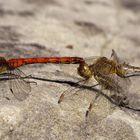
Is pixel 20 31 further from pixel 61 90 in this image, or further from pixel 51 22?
pixel 61 90

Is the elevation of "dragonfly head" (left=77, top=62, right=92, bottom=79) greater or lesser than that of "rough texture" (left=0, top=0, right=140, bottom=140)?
greater

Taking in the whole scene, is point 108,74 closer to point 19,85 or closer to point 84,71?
point 84,71

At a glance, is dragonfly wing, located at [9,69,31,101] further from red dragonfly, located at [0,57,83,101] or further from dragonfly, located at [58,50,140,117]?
dragonfly, located at [58,50,140,117]

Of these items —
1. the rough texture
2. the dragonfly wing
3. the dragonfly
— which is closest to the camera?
the rough texture

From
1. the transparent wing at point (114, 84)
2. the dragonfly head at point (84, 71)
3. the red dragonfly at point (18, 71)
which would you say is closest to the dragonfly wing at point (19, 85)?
the red dragonfly at point (18, 71)

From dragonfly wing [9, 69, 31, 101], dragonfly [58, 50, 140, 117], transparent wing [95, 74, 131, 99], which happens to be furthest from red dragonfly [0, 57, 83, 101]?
transparent wing [95, 74, 131, 99]

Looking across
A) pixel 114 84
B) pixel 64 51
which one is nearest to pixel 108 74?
pixel 114 84

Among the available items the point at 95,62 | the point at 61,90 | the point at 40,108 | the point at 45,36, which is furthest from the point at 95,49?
the point at 40,108
